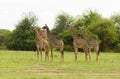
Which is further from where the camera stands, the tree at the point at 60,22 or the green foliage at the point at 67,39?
the tree at the point at 60,22

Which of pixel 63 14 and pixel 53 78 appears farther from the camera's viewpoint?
pixel 63 14

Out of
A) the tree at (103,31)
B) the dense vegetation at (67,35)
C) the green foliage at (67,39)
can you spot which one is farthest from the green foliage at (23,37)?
the tree at (103,31)

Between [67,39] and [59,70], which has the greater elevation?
[67,39]

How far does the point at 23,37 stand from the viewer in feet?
190

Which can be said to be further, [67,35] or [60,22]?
[60,22]

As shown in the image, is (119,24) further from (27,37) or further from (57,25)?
(27,37)

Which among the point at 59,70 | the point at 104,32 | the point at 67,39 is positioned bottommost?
the point at 59,70

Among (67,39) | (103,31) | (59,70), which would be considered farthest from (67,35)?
(59,70)

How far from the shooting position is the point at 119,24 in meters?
65.9

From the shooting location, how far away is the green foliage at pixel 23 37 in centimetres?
5559

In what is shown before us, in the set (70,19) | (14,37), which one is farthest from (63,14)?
(14,37)

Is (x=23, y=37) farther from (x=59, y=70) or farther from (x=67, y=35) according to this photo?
(x=59, y=70)

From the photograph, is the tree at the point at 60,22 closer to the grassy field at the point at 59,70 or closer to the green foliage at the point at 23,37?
the green foliage at the point at 23,37

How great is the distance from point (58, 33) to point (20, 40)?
6084 millimetres
